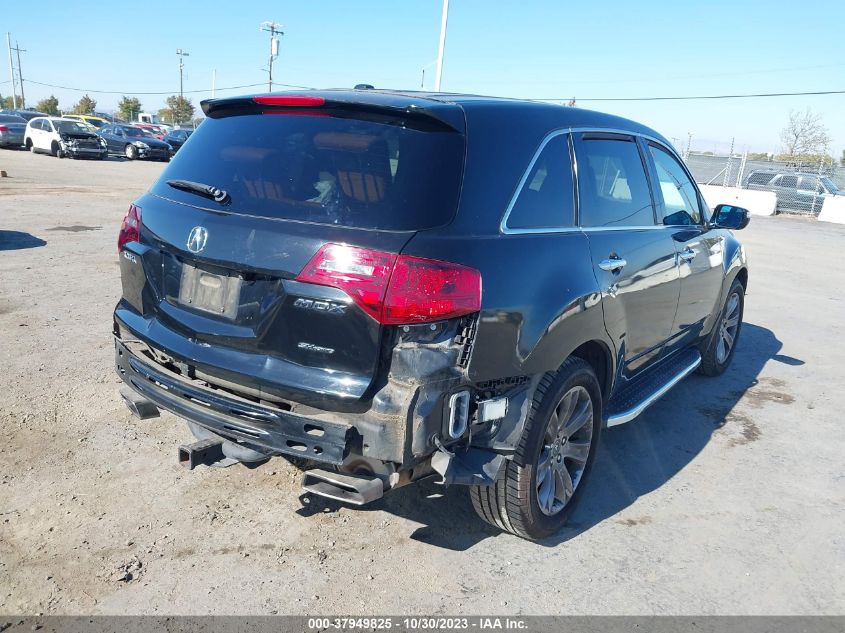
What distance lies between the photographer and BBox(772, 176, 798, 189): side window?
82.8ft

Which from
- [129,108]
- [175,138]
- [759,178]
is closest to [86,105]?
[129,108]

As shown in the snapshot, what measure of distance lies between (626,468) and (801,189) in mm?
25012

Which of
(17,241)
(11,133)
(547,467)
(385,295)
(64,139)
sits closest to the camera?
(385,295)

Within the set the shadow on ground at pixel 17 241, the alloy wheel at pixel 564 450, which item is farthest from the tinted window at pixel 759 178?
the alloy wheel at pixel 564 450

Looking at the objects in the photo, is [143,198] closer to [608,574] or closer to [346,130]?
[346,130]

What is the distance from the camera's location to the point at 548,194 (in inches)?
123

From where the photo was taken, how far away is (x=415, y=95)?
308 centimetres

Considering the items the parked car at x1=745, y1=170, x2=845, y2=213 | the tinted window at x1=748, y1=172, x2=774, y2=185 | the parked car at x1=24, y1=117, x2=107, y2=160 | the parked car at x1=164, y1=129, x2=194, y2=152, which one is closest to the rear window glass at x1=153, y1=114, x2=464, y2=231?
the parked car at x1=745, y1=170, x2=845, y2=213

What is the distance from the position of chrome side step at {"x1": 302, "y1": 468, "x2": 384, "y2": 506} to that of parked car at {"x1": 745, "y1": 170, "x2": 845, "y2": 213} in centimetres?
2646

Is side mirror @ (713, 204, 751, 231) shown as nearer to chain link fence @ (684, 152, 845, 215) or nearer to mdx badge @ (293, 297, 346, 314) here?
mdx badge @ (293, 297, 346, 314)

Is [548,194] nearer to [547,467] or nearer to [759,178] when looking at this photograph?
[547,467]

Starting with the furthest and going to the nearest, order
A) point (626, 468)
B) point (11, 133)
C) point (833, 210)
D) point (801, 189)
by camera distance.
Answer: point (11, 133)
point (801, 189)
point (833, 210)
point (626, 468)

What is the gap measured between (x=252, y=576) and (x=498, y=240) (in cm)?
170

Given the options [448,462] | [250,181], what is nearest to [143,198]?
[250,181]
